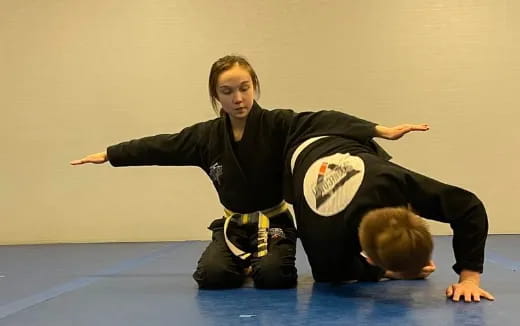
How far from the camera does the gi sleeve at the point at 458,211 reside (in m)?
1.52

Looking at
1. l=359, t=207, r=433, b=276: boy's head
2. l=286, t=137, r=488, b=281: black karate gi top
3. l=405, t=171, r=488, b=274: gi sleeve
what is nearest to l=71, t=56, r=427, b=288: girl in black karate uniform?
l=286, t=137, r=488, b=281: black karate gi top

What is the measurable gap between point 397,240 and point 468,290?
0.30 metres

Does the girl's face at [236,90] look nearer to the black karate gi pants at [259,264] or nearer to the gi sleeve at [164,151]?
the gi sleeve at [164,151]

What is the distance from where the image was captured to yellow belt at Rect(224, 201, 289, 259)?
195 cm

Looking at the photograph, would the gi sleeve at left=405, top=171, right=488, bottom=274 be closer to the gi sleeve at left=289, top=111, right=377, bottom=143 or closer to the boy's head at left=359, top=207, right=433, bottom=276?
the boy's head at left=359, top=207, right=433, bottom=276

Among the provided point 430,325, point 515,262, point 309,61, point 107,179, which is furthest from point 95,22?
point 430,325

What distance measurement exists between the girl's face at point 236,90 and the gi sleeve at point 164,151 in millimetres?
193

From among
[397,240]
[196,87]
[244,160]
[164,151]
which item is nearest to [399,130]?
[397,240]

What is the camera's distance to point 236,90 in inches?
75.1

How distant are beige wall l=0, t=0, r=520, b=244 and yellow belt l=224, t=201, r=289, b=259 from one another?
163cm

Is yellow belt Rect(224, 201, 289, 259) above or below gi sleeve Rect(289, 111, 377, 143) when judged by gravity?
below

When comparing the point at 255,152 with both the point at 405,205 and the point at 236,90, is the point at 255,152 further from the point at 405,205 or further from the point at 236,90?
the point at 405,205

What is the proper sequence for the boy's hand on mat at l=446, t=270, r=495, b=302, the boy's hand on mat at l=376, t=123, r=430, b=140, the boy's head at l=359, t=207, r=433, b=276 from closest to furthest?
1. the boy's head at l=359, t=207, r=433, b=276
2. the boy's hand on mat at l=446, t=270, r=495, b=302
3. the boy's hand on mat at l=376, t=123, r=430, b=140

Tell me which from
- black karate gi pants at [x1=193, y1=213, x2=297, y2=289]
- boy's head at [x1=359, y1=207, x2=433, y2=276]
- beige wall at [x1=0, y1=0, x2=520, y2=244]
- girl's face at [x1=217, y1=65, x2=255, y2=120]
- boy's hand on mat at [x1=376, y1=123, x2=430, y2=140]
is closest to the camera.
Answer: boy's head at [x1=359, y1=207, x2=433, y2=276]
